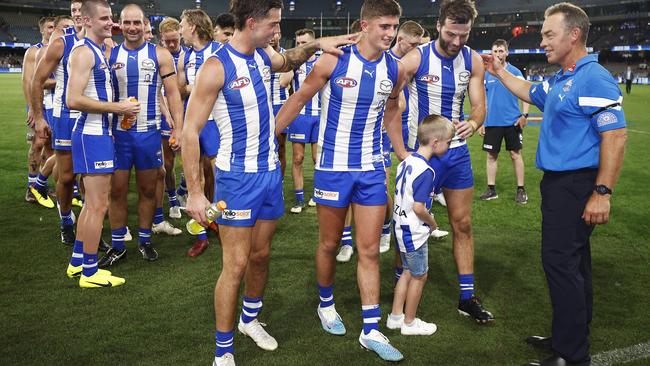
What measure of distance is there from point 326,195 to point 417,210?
68 cm

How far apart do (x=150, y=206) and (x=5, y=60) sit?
2351 inches

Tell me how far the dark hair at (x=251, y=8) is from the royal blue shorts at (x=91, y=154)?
2.36 m

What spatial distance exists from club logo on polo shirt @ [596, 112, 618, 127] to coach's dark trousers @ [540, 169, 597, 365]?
0.36 m

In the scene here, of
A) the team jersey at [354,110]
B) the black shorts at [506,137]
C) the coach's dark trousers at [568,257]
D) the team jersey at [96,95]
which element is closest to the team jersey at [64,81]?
the team jersey at [96,95]

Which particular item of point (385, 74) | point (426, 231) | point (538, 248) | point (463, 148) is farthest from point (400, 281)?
point (538, 248)

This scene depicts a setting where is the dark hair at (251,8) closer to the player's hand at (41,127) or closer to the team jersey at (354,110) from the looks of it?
the team jersey at (354,110)

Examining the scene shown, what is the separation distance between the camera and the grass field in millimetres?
3912

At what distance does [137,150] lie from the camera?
18.3 ft

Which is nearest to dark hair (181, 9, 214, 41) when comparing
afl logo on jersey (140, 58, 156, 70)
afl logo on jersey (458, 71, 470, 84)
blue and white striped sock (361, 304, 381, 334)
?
afl logo on jersey (140, 58, 156, 70)

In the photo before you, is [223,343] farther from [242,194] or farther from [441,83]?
[441,83]

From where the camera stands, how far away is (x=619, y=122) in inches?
131

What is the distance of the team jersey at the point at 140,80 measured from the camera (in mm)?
5441

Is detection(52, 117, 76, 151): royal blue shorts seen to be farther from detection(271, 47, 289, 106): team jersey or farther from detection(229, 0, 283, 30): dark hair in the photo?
detection(229, 0, 283, 30): dark hair

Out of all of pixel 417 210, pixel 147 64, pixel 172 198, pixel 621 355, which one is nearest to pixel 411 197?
pixel 417 210
